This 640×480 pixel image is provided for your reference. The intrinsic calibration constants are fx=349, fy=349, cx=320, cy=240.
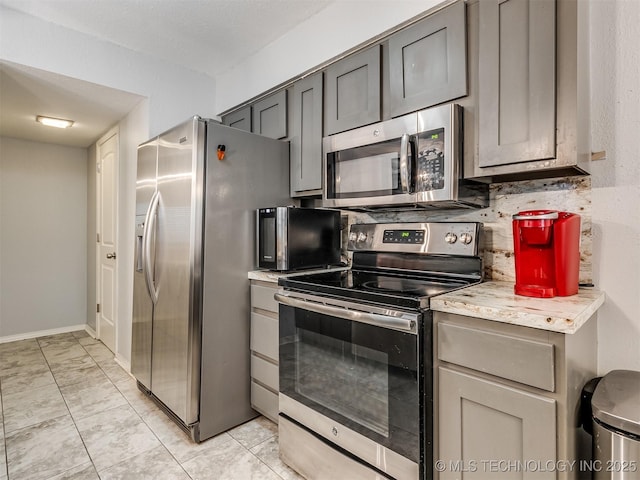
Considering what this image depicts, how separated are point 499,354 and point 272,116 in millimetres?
2152

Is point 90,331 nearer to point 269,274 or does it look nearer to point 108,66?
point 108,66

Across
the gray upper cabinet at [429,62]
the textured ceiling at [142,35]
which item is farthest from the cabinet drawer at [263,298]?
the textured ceiling at [142,35]

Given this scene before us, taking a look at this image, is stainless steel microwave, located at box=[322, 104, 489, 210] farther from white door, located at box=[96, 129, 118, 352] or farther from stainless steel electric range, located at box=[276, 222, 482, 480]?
white door, located at box=[96, 129, 118, 352]

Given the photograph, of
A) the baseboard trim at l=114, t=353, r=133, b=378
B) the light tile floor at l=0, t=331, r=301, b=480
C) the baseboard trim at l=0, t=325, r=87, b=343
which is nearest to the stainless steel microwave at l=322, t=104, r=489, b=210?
the light tile floor at l=0, t=331, r=301, b=480

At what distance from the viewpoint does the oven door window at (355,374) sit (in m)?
1.26

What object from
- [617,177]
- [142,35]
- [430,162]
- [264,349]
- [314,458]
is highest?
[142,35]

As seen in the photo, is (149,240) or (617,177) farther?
(149,240)

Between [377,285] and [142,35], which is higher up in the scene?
[142,35]

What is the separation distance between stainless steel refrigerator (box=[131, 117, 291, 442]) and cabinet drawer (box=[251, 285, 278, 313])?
53 mm

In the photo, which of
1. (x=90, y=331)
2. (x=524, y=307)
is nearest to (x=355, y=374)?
(x=524, y=307)

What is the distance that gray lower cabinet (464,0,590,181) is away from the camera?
126 centimetres

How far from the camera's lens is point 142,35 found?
2559 mm

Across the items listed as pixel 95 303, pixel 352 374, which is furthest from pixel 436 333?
pixel 95 303

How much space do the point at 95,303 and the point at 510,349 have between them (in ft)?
14.2
